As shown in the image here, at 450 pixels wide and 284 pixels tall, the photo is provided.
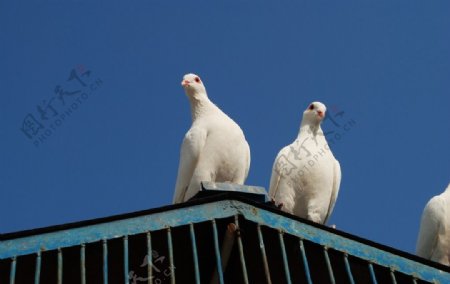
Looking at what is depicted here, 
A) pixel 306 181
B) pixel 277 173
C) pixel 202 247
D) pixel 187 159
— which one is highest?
pixel 187 159

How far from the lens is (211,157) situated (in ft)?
32.6

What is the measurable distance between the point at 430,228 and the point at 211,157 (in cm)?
284

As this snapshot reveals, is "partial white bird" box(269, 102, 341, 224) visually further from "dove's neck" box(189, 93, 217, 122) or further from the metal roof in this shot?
the metal roof

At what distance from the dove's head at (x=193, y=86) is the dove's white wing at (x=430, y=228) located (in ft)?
10.8

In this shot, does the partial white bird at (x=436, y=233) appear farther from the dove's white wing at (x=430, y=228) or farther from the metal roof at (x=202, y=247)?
the metal roof at (x=202, y=247)

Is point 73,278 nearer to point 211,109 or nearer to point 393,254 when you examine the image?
point 393,254

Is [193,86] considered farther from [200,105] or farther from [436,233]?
[436,233]

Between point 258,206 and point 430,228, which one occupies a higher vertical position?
point 430,228

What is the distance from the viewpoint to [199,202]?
648cm

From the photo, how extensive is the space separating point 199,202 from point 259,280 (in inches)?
37.2

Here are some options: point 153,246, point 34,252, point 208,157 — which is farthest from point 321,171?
point 34,252

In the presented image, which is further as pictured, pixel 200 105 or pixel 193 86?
pixel 193 86
